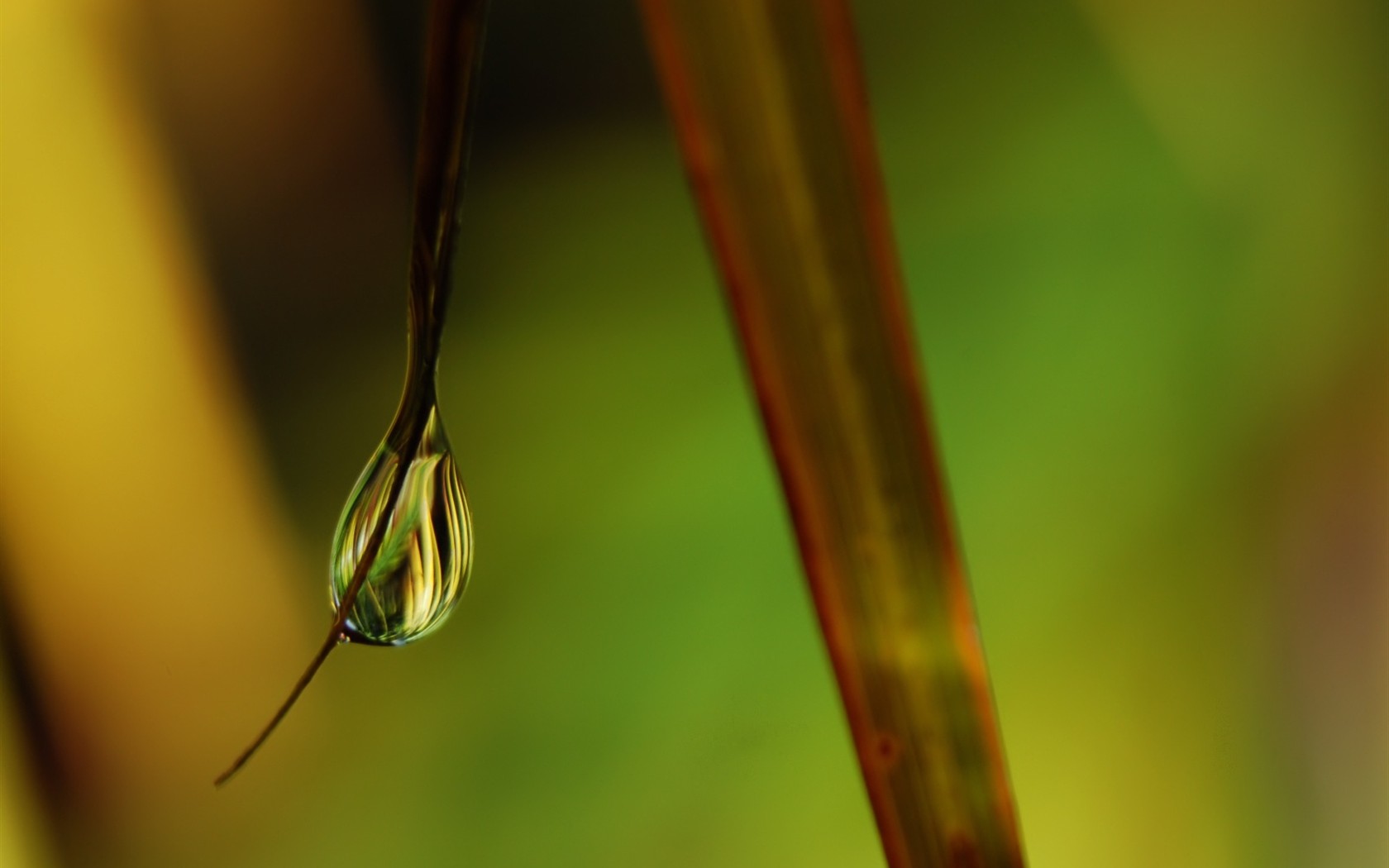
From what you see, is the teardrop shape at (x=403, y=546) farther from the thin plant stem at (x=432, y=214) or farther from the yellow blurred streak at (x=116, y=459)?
the yellow blurred streak at (x=116, y=459)

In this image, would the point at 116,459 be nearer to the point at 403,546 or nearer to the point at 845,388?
the point at 403,546

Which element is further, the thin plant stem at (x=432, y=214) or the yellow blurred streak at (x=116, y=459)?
the yellow blurred streak at (x=116, y=459)

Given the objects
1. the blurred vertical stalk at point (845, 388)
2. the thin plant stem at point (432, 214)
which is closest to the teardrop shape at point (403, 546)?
the thin plant stem at point (432, 214)

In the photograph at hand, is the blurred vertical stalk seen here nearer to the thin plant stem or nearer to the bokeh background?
the thin plant stem

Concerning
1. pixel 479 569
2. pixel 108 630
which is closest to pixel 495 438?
pixel 479 569

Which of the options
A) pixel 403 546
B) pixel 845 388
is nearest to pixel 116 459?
pixel 403 546

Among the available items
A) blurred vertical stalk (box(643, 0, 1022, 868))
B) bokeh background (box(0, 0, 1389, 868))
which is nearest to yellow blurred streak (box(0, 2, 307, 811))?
bokeh background (box(0, 0, 1389, 868))
